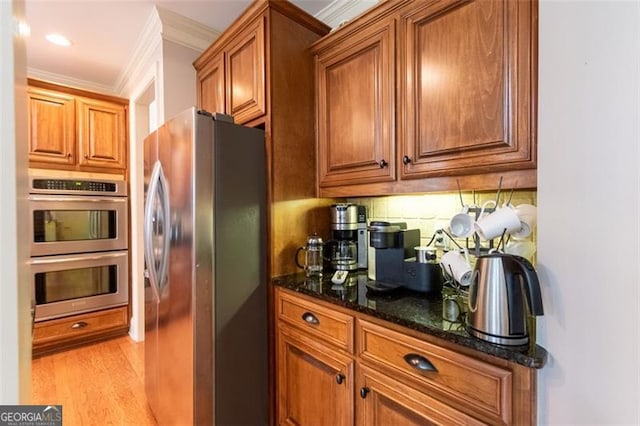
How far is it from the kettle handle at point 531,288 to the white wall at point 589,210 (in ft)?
0.18

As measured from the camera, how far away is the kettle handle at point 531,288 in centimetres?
75

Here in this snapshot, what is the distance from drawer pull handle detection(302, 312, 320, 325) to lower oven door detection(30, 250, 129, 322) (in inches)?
96.0

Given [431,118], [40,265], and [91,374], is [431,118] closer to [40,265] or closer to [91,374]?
[91,374]

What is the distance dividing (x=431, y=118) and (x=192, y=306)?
1338 millimetres

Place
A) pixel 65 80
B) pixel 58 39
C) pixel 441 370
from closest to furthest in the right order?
pixel 441 370, pixel 58 39, pixel 65 80

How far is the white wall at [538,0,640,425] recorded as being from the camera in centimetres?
64

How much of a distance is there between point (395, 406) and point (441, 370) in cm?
26

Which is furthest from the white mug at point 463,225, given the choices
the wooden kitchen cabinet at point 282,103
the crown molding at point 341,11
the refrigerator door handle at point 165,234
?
the crown molding at point 341,11

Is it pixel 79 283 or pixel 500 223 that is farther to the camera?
pixel 79 283

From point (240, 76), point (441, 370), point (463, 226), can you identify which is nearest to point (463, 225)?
point (463, 226)

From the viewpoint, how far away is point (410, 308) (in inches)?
42.9

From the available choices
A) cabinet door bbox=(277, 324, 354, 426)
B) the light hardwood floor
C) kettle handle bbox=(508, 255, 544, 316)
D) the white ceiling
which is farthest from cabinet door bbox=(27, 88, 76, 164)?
kettle handle bbox=(508, 255, 544, 316)

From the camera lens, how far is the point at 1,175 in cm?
44

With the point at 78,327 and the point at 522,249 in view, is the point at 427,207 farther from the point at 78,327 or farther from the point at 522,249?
the point at 78,327
